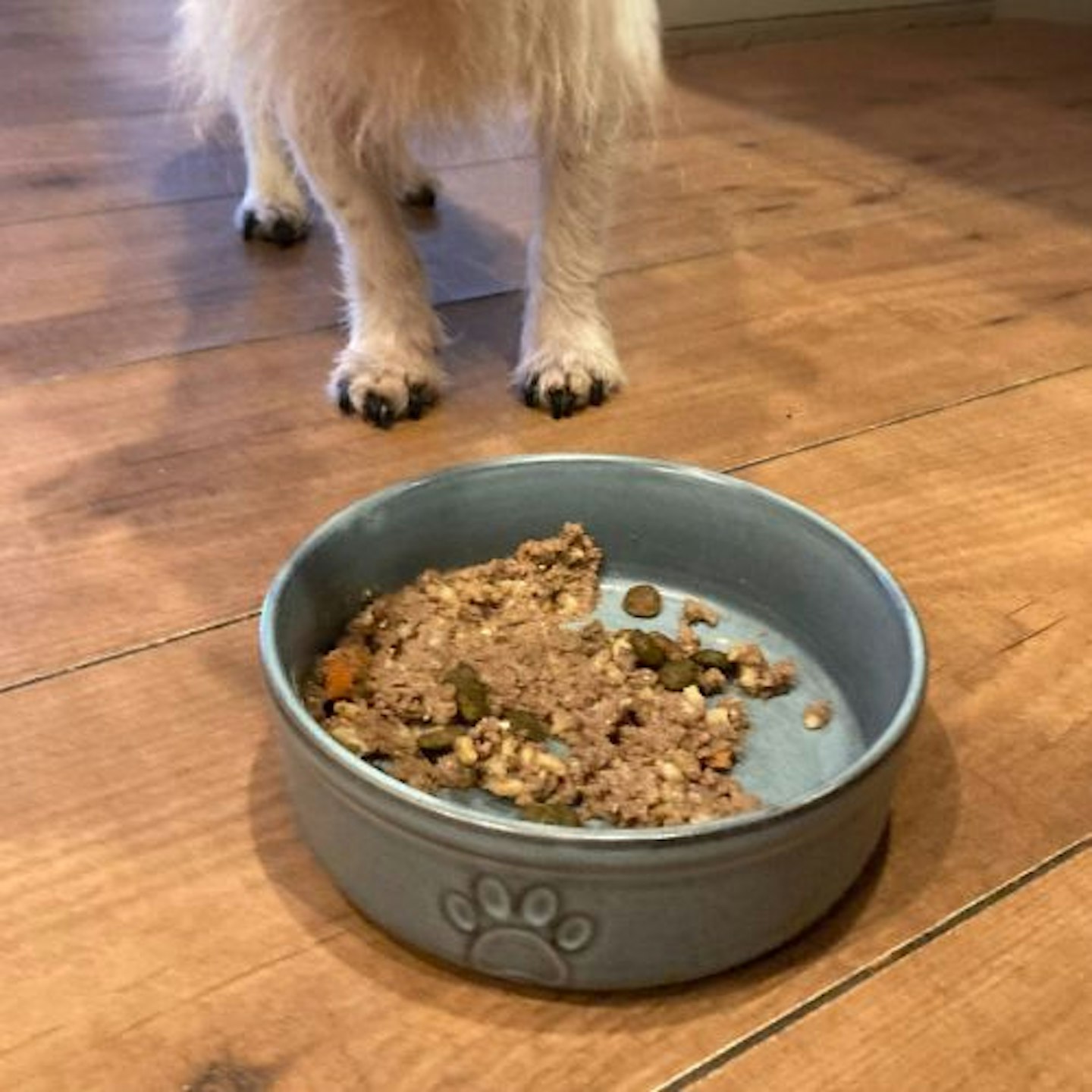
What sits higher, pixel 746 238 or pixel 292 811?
pixel 292 811

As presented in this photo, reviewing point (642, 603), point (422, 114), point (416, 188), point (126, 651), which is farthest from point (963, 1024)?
point (416, 188)

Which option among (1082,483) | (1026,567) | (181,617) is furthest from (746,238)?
(181,617)

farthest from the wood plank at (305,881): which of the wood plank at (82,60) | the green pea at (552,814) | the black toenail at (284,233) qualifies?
the wood plank at (82,60)

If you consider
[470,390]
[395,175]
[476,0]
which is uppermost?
[476,0]

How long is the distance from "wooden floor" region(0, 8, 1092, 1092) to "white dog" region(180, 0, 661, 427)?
6 centimetres

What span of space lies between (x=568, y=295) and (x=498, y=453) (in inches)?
8.9

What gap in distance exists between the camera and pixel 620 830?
76cm

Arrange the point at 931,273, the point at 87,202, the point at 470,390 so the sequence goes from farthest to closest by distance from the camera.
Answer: the point at 87,202 → the point at 931,273 → the point at 470,390

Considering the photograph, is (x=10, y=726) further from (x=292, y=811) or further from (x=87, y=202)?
(x=87, y=202)

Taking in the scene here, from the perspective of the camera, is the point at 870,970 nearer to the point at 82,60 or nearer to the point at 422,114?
the point at 422,114

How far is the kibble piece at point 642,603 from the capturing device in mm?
1103

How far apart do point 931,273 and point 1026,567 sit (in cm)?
69

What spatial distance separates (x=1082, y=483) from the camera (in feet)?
4.38

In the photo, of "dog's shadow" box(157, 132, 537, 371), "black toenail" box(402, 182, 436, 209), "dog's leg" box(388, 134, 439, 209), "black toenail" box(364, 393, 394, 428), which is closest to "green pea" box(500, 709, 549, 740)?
"black toenail" box(364, 393, 394, 428)
